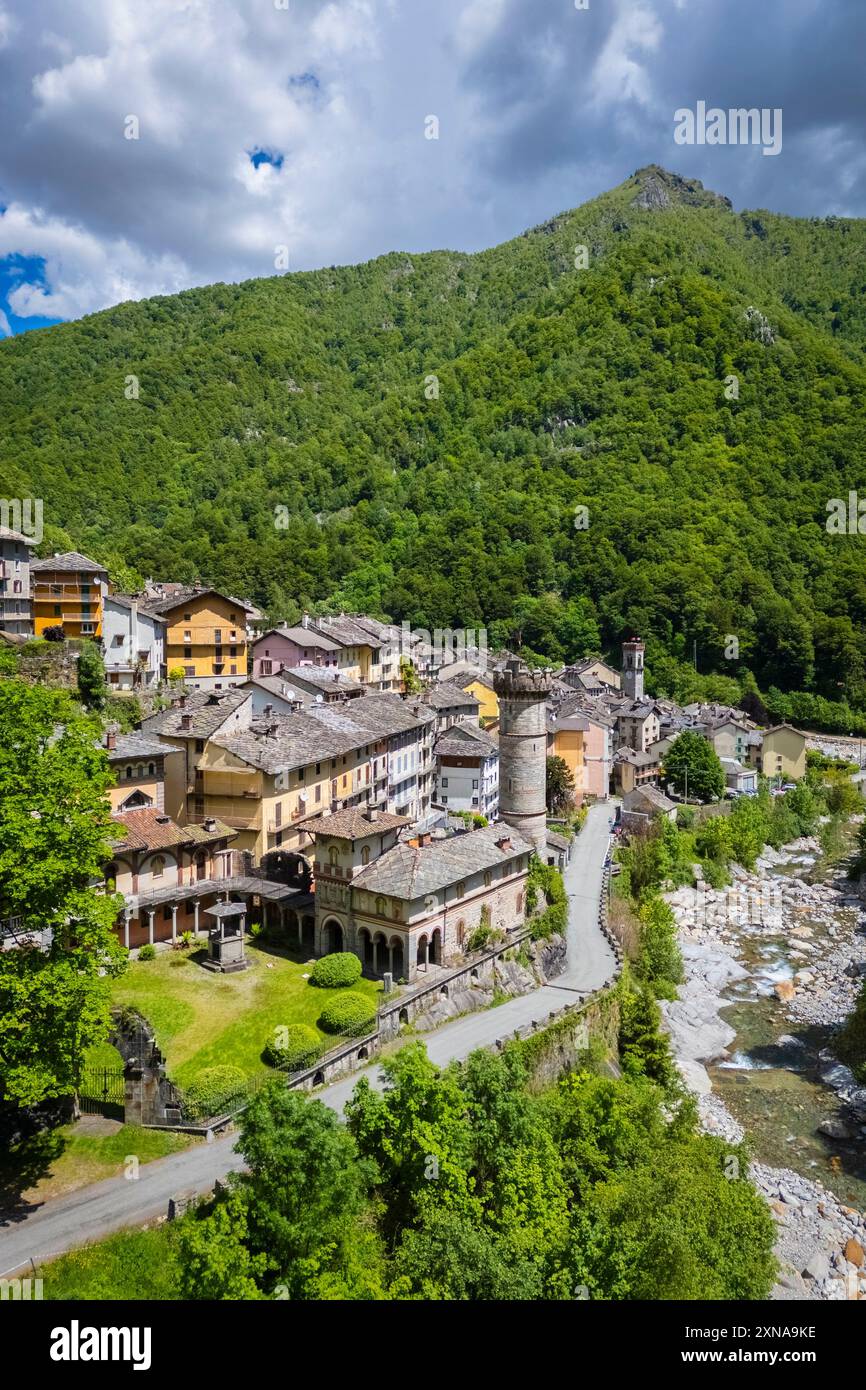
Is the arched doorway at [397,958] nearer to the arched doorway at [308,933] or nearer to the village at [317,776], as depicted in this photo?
the village at [317,776]

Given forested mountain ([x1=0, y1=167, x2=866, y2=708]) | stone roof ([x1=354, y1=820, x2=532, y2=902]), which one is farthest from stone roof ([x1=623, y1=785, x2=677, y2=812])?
forested mountain ([x1=0, y1=167, x2=866, y2=708])

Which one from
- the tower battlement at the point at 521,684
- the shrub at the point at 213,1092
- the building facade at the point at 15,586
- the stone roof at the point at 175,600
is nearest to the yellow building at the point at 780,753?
the tower battlement at the point at 521,684

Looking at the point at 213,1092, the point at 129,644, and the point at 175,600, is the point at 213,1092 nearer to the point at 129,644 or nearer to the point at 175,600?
the point at 129,644

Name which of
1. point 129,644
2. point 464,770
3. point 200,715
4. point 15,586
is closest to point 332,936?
point 200,715

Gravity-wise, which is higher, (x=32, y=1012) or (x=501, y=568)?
(x=501, y=568)

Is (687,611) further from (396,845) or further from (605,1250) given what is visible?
(605,1250)

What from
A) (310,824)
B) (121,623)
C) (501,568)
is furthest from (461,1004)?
(501,568)
